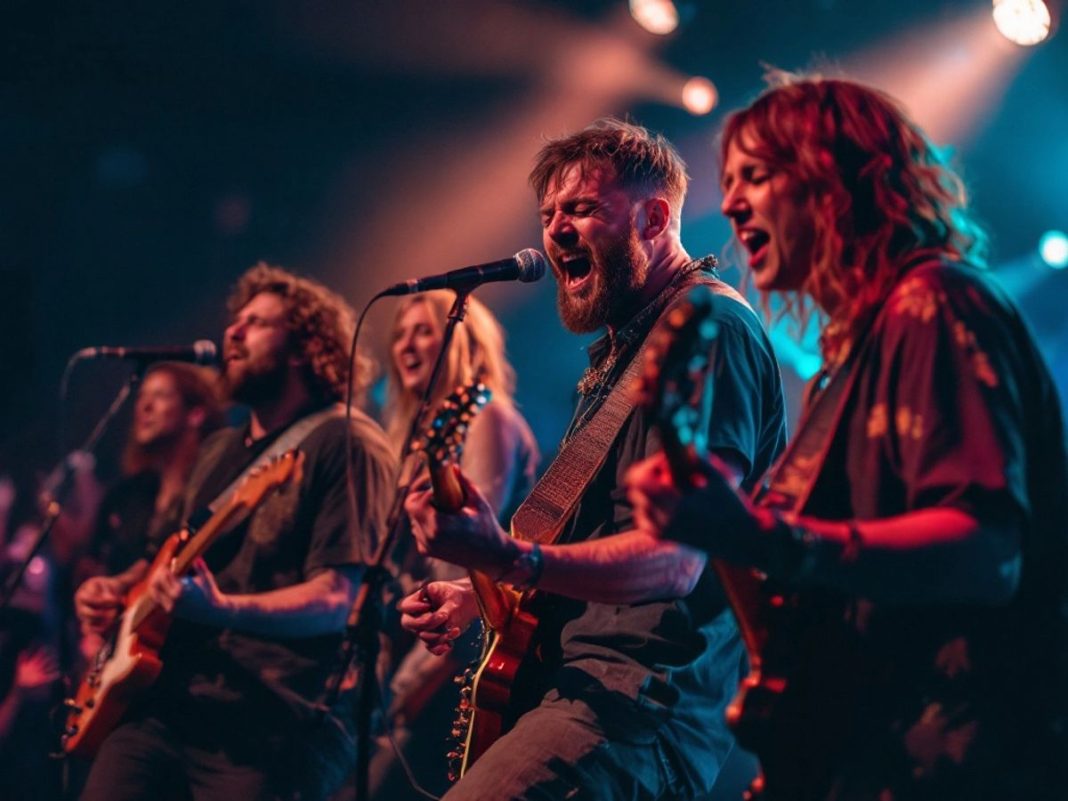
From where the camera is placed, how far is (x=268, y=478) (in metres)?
4.32

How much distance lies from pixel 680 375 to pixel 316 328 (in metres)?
3.65

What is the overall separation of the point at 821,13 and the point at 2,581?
6367mm

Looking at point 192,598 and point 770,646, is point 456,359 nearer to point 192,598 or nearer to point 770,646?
point 192,598

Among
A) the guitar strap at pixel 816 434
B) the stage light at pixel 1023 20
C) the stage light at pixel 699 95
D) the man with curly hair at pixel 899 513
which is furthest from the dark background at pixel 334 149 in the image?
the guitar strap at pixel 816 434

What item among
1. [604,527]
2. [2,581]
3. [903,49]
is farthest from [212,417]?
[903,49]

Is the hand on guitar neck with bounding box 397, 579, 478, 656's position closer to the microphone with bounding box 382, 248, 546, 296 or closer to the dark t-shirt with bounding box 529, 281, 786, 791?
the dark t-shirt with bounding box 529, 281, 786, 791

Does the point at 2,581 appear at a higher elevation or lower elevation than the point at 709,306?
lower

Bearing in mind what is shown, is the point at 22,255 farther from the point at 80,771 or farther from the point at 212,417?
the point at 80,771

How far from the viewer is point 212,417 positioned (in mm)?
6645

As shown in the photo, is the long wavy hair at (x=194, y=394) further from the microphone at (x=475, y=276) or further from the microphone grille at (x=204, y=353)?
the microphone at (x=475, y=276)

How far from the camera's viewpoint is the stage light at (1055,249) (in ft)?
22.6

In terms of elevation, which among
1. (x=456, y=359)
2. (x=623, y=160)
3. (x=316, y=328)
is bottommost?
(x=316, y=328)

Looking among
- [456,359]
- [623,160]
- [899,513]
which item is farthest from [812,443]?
[456,359]

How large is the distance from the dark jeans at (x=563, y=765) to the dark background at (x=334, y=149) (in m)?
5.05
